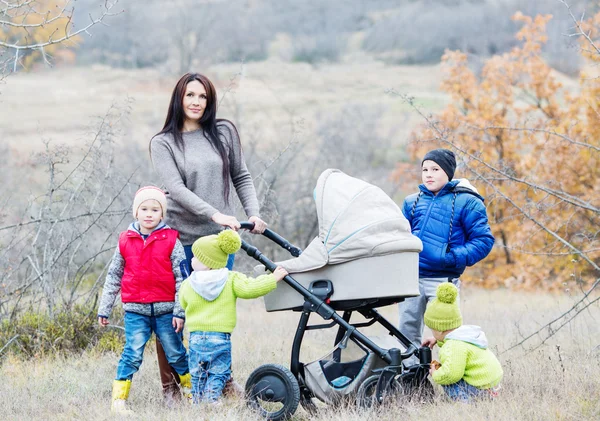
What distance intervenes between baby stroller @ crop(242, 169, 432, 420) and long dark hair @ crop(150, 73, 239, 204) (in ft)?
1.72

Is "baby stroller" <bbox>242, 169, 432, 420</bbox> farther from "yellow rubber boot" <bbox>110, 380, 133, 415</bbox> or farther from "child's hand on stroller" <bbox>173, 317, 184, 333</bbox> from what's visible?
"yellow rubber boot" <bbox>110, 380, 133, 415</bbox>

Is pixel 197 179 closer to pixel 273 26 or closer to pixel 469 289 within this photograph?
pixel 469 289

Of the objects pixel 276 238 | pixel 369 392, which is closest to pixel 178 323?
pixel 276 238

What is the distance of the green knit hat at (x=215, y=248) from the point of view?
424 centimetres

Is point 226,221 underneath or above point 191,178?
underneath

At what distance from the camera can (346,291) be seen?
424 centimetres

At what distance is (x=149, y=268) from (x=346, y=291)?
3.81 ft

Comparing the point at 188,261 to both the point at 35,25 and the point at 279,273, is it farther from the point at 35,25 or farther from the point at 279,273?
the point at 35,25

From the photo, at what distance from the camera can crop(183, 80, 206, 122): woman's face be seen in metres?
4.65

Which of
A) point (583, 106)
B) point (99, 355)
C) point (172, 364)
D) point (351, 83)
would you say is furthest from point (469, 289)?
point (351, 83)

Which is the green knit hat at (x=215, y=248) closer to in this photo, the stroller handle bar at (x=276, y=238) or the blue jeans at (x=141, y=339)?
the stroller handle bar at (x=276, y=238)

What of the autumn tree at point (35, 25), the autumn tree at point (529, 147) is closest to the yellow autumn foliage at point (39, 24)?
the autumn tree at point (35, 25)

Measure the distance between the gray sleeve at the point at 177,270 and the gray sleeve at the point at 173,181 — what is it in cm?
24

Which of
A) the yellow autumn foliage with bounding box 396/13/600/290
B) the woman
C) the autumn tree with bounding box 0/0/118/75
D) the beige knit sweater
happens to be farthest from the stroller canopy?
the yellow autumn foliage with bounding box 396/13/600/290
